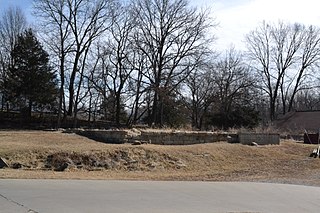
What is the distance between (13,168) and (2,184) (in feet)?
20.3

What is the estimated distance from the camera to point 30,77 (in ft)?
153

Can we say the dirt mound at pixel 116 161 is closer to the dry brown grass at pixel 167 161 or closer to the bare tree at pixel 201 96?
the dry brown grass at pixel 167 161

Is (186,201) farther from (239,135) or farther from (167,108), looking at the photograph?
(167,108)

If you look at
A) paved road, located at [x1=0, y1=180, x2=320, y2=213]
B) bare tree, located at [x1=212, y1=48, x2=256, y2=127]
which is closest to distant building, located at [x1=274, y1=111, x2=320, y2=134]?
bare tree, located at [x1=212, y1=48, x2=256, y2=127]

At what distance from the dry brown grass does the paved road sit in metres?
3.90

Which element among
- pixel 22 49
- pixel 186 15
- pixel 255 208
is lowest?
pixel 255 208

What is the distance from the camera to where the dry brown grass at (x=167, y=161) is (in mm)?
17953

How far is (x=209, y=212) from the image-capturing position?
8.94 metres

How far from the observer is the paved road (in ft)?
28.9

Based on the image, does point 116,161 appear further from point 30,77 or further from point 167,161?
point 30,77

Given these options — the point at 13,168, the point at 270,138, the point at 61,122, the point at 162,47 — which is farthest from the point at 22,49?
the point at 13,168

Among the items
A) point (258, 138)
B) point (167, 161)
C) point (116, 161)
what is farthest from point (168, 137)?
point (116, 161)

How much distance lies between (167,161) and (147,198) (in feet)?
36.9

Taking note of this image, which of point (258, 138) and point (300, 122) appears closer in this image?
point (258, 138)
